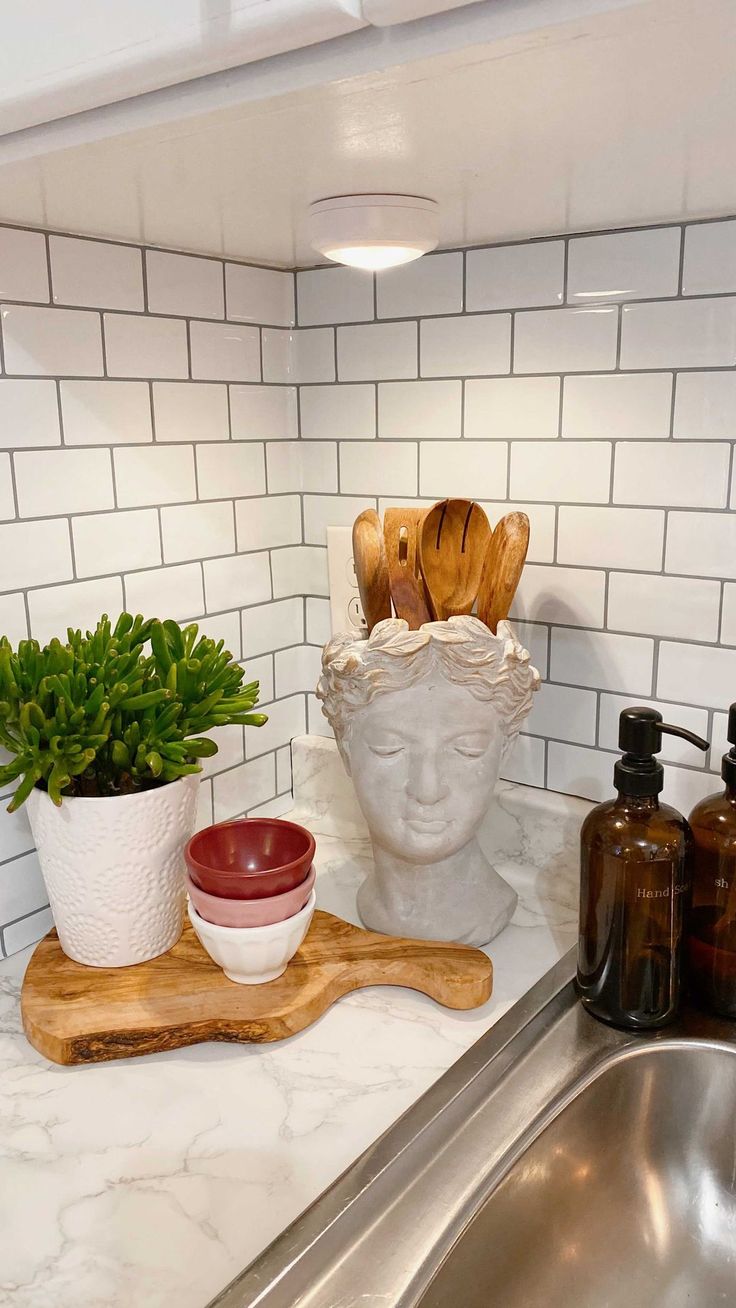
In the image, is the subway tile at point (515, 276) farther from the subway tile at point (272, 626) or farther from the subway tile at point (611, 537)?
the subway tile at point (272, 626)

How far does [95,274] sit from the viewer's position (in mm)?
976

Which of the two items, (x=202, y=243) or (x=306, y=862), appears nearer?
(x=306, y=862)

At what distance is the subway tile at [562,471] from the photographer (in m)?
1.01

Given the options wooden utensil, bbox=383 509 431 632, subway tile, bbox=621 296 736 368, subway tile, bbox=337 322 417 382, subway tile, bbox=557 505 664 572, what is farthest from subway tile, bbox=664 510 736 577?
subway tile, bbox=337 322 417 382

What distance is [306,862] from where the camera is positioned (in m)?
0.87

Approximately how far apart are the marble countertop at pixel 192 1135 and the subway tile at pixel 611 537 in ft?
1.27

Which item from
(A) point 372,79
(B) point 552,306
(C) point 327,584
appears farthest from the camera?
(C) point 327,584

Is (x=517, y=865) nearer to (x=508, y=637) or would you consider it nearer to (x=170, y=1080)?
(x=508, y=637)

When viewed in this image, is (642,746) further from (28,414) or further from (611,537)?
(28,414)

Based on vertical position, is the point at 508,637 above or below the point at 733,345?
below

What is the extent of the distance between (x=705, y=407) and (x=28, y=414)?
641mm

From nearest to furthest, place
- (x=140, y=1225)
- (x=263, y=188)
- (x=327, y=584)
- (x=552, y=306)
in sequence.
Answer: (x=140, y=1225) < (x=263, y=188) < (x=552, y=306) < (x=327, y=584)

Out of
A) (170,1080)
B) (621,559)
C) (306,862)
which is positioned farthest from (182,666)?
(621,559)

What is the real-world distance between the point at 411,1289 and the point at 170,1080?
0.30 meters
